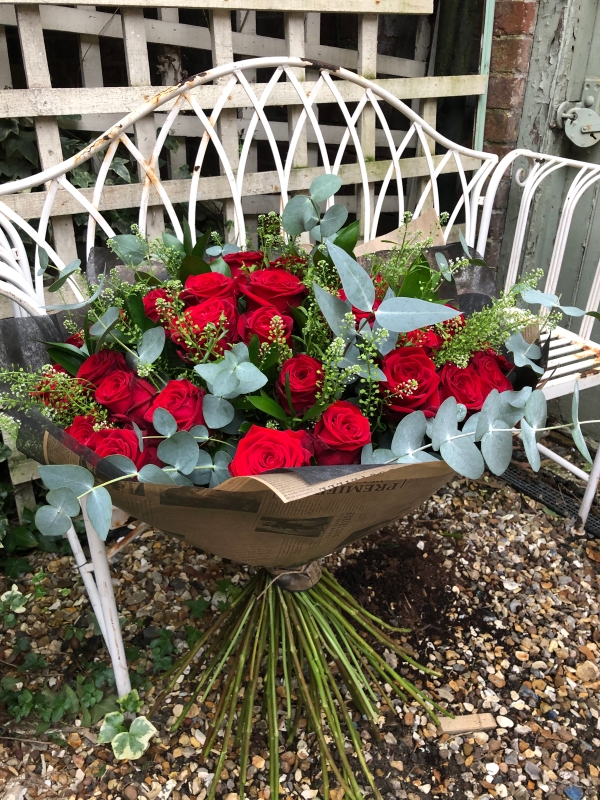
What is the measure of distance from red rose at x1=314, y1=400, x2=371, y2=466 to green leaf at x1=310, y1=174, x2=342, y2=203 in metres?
0.39

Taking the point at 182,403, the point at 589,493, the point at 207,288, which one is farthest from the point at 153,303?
the point at 589,493

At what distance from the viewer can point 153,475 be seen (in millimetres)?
689

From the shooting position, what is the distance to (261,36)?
2.04 meters

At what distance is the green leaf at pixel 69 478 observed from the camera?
0.68m

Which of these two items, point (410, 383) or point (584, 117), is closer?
point (410, 383)

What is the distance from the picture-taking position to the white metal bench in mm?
1348

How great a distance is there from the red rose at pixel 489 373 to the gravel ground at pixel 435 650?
92 centimetres

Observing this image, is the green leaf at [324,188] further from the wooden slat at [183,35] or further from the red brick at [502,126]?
the red brick at [502,126]

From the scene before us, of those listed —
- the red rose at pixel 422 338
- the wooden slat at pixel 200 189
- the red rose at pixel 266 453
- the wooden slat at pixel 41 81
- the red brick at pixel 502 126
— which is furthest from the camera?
the red brick at pixel 502 126

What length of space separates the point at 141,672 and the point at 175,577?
1.07ft

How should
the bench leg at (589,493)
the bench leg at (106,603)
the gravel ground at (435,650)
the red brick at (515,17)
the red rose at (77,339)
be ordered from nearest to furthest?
the red rose at (77,339), the bench leg at (106,603), the gravel ground at (435,650), the bench leg at (589,493), the red brick at (515,17)

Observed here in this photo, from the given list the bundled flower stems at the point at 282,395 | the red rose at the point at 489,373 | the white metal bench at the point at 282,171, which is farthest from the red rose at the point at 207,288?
the white metal bench at the point at 282,171

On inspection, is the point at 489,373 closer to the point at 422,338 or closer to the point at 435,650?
the point at 422,338

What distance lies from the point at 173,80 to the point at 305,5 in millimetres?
478
